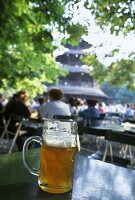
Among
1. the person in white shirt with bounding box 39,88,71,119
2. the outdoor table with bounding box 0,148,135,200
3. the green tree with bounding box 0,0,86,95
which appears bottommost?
the outdoor table with bounding box 0,148,135,200

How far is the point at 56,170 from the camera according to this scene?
122cm

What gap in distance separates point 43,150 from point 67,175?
13 cm

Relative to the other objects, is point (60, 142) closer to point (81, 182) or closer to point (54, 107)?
point (81, 182)

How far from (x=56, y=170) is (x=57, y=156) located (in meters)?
0.05

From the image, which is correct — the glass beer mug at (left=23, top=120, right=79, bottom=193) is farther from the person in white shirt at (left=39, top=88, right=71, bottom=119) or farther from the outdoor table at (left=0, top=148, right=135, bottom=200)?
the person in white shirt at (left=39, top=88, right=71, bottom=119)

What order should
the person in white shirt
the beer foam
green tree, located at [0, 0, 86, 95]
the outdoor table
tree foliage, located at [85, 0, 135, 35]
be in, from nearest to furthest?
the outdoor table < the beer foam < tree foliage, located at [85, 0, 135, 35] < green tree, located at [0, 0, 86, 95] < the person in white shirt

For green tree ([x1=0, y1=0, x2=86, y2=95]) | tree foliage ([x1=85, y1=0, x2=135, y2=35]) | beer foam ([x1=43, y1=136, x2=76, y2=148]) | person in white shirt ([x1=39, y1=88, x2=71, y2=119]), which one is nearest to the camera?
beer foam ([x1=43, y1=136, x2=76, y2=148])

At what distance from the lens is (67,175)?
1225 millimetres

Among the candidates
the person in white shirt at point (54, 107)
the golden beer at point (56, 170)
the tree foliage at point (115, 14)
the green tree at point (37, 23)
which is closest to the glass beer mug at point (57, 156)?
the golden beer at point (56, 170)

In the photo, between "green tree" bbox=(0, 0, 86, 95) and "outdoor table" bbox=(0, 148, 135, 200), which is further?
"green tree" bbox=(0, 0, 86, 95)

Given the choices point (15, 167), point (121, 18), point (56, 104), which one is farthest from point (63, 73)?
point (15, 167)

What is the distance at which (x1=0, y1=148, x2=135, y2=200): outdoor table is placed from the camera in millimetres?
1154

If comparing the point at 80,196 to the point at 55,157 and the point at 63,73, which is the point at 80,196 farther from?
the point at 63,73

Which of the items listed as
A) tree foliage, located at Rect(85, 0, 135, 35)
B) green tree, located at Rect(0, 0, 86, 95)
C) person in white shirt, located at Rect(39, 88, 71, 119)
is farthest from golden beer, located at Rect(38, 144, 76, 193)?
person in white shirt, located at Rect(39, 88, 71, 119)
